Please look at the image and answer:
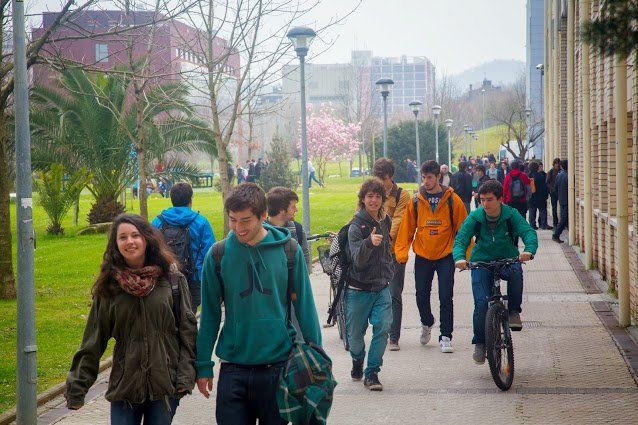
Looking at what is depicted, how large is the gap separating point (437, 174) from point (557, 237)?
14642 millimetres

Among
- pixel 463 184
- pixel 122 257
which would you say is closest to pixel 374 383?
pixel 122 257

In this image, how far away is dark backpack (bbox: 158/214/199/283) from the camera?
8.91 meters

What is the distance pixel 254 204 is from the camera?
4.91 metres

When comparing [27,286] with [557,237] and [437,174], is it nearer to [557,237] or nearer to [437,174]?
[437,174]

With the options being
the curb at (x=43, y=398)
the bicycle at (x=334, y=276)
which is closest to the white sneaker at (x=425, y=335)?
the bicycle at (x=334, y=276)

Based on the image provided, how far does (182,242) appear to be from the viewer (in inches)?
352

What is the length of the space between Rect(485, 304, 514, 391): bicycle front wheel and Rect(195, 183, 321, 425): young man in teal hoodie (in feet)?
11.7

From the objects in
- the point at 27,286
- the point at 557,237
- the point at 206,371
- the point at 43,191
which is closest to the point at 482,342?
the point at 27,286

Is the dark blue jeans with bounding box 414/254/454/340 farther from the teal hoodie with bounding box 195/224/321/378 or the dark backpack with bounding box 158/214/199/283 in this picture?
the teal hoodie with bounding box 195/224/321/378

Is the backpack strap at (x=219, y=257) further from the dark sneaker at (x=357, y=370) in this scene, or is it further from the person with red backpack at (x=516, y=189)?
the person with red backpack at (x=516, y=189)

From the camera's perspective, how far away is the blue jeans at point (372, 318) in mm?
8450

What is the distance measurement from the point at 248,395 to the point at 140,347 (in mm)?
540

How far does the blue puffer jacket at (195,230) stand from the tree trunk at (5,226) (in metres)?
5.36

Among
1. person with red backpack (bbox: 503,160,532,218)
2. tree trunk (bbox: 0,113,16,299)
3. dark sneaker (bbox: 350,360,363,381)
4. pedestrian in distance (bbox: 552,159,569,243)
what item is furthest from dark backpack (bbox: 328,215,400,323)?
pedestrian in distance (bbox: 552,159,569,243)
